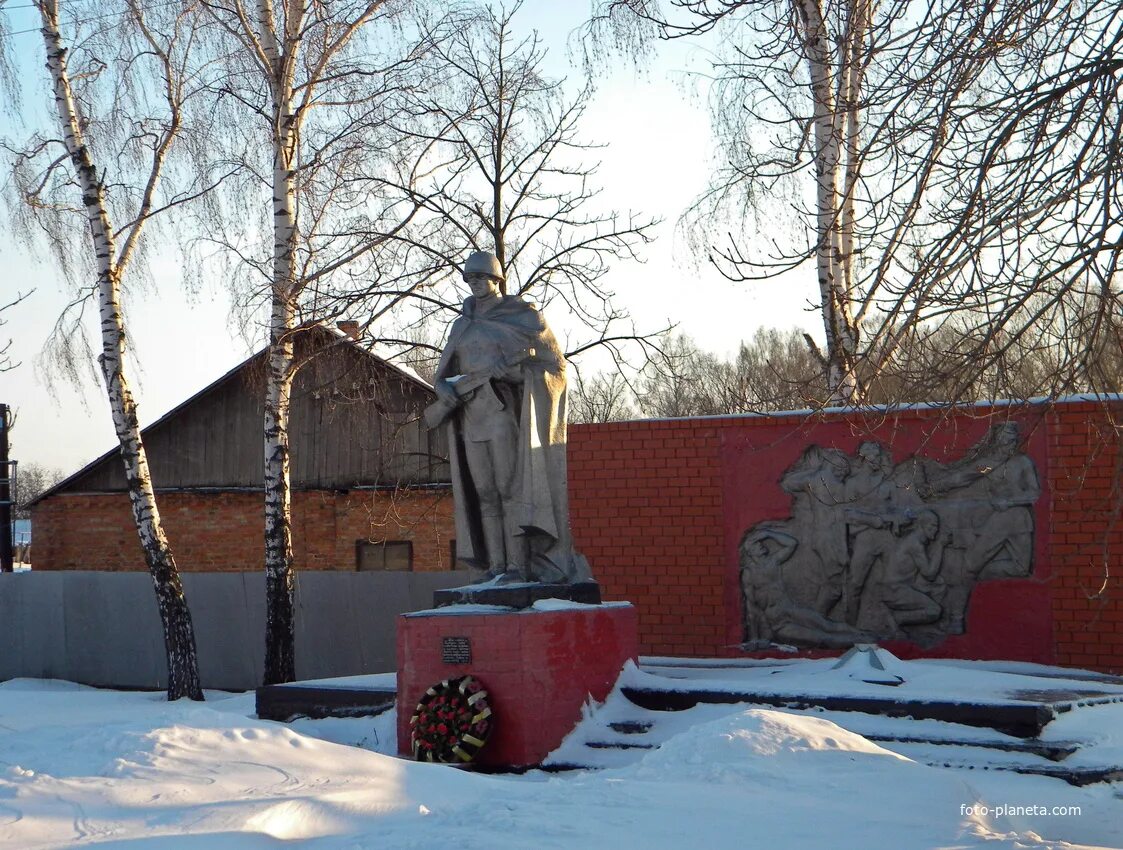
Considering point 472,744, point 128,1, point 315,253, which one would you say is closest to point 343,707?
point 472,744

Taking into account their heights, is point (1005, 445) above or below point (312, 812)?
above

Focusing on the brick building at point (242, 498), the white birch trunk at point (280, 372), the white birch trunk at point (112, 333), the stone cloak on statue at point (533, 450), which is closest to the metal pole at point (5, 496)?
the brick building at point (242, 498)

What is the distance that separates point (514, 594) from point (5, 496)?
1398 cm

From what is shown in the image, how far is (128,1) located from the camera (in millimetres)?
12375

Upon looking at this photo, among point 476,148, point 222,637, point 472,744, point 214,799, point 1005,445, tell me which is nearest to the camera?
point 214,799

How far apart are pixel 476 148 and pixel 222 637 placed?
6347 mm

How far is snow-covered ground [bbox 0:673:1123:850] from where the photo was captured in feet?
12.8

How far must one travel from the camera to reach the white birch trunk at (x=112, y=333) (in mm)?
11961

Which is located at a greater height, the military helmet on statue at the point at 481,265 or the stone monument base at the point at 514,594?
the military helmet on statue at the point at 481,265

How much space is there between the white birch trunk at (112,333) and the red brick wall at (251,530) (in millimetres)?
8076

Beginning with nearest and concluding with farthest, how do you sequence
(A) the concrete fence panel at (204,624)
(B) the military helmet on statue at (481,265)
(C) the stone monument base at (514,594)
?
(C) the stone monument base at (514,594), (B) the military helmet on statue at (481,265), (A) the concrete fence panel at (204,624)

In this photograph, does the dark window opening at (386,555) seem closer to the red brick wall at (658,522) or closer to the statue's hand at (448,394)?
the red brick wall at (658,522)

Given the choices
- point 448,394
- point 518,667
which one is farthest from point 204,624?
point 518,667

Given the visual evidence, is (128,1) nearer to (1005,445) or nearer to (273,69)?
(273,69)
